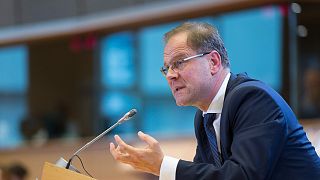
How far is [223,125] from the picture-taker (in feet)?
6.40

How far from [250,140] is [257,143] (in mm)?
24

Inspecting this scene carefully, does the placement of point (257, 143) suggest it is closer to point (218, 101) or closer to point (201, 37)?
point (218, 101)

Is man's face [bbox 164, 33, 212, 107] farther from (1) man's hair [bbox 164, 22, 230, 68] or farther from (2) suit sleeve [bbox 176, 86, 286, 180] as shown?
(2) suit sleeve [bbox 176, 86, 286, 180]

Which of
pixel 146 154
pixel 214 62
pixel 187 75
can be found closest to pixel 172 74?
pixel 187 75

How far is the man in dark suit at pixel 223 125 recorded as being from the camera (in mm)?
1827

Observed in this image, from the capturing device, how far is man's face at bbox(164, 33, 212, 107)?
6.64 feet

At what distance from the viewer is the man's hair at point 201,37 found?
203 centimetres

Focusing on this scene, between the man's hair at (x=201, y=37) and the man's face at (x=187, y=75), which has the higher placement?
the man's hair at (x=201, y=37)

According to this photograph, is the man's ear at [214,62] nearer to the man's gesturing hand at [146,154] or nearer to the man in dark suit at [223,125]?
the man in dark suit at [223,125]

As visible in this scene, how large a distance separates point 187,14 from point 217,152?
6342 millimetres

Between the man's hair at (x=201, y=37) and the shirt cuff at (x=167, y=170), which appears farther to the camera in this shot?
the man's hair at (x=201, y=37)

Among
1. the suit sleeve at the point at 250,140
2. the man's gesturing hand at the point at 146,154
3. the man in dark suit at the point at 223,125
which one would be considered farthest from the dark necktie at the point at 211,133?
the man's gesturing hand at the point at 146,154

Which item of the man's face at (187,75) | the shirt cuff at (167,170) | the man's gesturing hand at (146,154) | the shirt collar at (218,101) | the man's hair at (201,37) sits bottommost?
the shirt cuff at (167,170)

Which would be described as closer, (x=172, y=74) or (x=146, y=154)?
(x=146, y=154)
